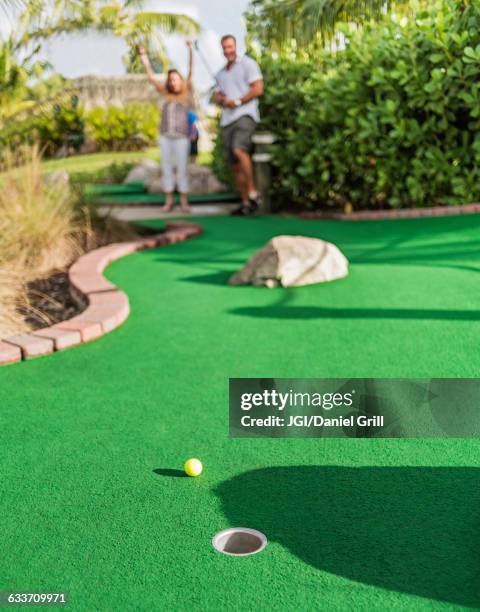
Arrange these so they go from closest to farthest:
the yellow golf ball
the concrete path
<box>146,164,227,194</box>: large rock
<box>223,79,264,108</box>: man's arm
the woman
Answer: the yellow golf ball < <box>223,79,264,108</box>: man's arm < the woman < the concrete path < <box>146,164,227,194</box>: large rock

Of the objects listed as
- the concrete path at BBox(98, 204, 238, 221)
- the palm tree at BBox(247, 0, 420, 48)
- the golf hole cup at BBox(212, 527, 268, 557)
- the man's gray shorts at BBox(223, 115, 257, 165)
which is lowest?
the golf hole cup at BBox(212, 527, 268, 557)

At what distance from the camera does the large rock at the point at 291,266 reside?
486 centimetres

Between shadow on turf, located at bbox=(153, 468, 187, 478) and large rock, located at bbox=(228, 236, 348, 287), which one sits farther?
large rock, located at bbox=(228, 236, 348, 287)

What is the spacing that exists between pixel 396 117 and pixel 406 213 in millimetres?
1028

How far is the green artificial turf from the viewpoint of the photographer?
5.58 ft

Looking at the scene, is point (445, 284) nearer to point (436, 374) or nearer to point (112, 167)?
point (436, 374)

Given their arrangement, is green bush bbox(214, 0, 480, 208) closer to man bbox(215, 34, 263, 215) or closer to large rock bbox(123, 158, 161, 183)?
man bbox(215, 34, 263, 215)

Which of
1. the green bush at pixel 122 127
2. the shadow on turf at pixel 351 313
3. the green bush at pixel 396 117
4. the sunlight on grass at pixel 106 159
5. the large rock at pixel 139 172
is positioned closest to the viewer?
the shadow on turf at pixel 351 313

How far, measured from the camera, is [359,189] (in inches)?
329

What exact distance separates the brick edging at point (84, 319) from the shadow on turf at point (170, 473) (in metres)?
1.49

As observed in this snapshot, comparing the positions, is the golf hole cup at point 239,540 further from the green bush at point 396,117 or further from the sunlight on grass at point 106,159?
the sunlight on grass at point 106,159

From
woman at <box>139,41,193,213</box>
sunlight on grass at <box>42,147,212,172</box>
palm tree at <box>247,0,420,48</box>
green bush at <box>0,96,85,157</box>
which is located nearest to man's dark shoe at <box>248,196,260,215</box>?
woman at <box>139,41,193,213</box>
